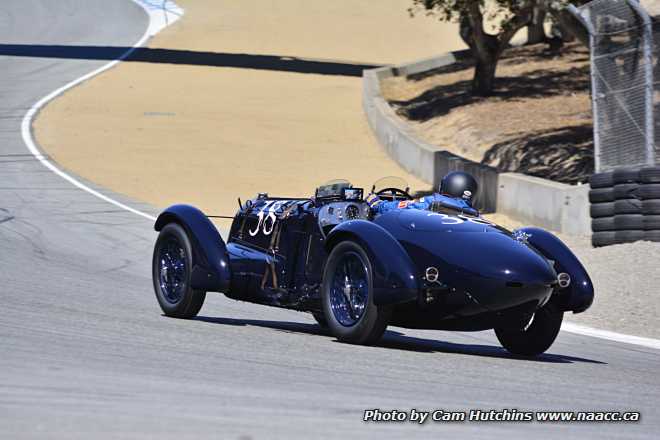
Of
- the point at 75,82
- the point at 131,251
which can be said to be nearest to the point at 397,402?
the point at 131,251

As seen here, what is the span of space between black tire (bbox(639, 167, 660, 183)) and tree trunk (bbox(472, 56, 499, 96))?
52.6 feet

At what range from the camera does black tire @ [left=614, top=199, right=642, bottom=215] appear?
1392 centimetres

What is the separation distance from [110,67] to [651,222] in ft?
87.5

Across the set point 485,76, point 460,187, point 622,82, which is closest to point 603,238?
point 622,82

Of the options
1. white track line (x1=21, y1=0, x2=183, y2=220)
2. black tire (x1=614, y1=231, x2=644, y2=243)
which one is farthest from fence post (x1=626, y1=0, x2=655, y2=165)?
white track line (x1=21, y1=0, x2=183, y2=220)

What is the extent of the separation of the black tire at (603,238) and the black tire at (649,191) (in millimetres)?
646

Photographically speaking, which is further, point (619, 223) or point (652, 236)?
point (619, 223)

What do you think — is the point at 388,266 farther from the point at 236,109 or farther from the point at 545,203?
the point at 236,109

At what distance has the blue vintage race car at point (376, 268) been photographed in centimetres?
810

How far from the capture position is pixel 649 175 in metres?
13.9

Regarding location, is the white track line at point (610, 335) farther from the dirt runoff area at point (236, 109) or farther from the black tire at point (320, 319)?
the dirt runoff area at point (236, 109)

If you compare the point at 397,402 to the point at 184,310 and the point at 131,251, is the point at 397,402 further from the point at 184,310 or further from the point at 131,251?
the point at 131,251

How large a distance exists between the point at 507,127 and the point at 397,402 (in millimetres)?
20297

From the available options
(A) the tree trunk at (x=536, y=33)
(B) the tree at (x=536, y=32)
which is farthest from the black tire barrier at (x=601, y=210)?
(A) the tree trunk at (x=536, y=33)
